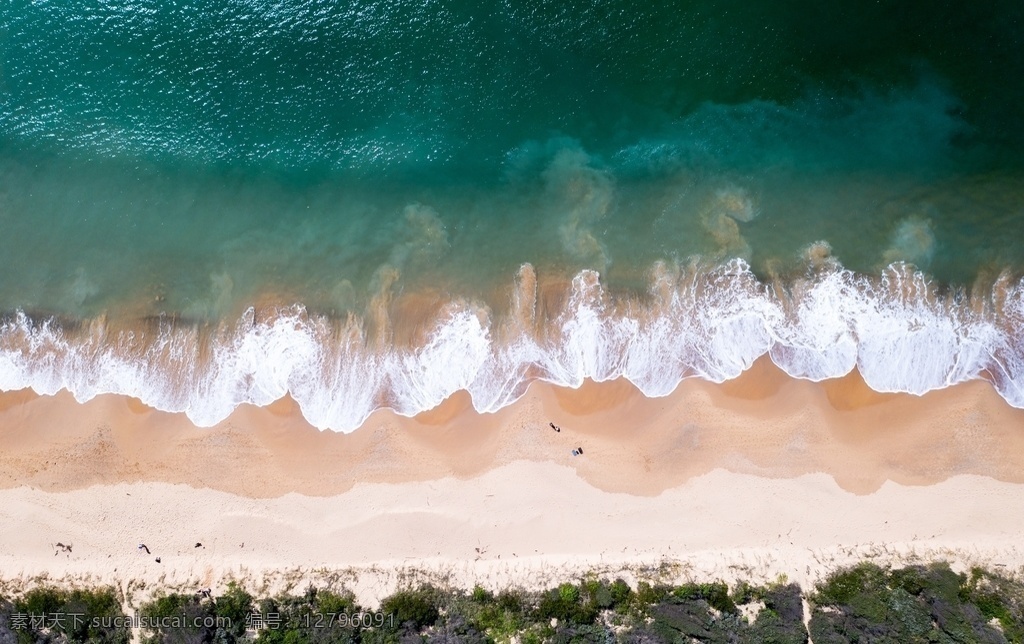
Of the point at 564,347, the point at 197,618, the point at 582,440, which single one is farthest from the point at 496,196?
the point at 197,618

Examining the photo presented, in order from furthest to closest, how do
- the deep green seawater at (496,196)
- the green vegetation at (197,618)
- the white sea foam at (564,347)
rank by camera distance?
1. the deep green seawater at (496,196)
2. the white sea foam at (564,347)
3. the green vegetation at (197,618)

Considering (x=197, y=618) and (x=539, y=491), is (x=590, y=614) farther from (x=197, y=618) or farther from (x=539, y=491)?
(x=197, y=618)

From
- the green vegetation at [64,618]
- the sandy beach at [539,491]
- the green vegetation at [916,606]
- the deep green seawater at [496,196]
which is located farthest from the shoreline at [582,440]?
the green vegetation at [64,618]

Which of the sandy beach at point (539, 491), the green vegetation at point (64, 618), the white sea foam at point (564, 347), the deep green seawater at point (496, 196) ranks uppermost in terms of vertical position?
the deep green seawater at point (496, 196)

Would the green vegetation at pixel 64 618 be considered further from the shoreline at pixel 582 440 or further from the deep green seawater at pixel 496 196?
the deep green seawater at pixel 496 196

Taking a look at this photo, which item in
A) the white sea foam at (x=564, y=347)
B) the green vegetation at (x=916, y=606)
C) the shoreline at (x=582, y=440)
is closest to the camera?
the green vegetation at (x=916, y=606)

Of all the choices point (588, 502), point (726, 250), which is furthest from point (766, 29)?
point (588, 502)
